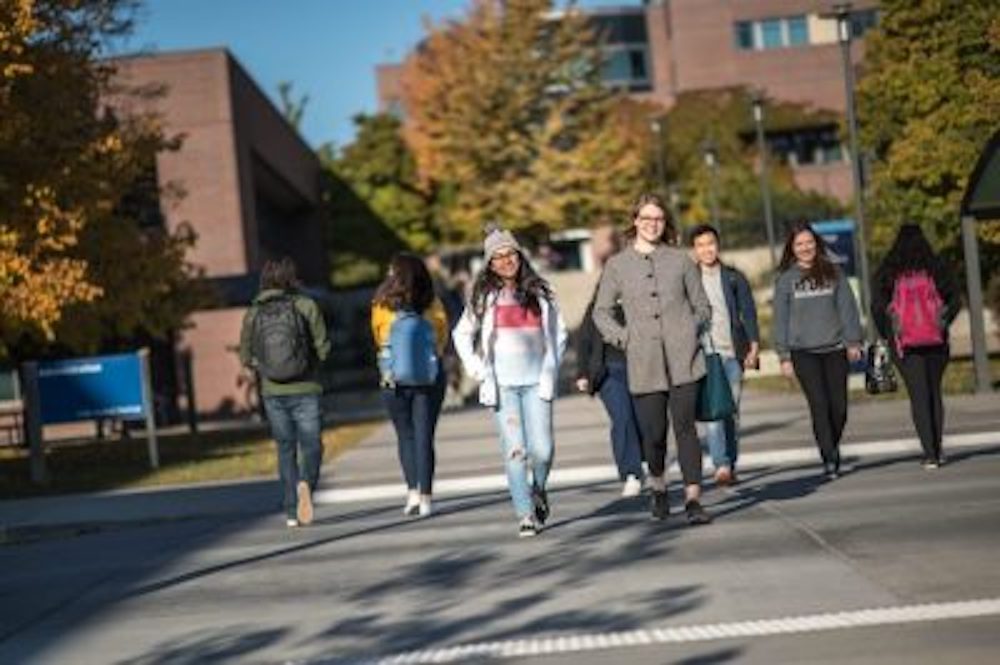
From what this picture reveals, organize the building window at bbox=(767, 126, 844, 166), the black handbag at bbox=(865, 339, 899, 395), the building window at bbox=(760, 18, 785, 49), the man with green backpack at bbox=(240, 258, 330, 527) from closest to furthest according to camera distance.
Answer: the man with green backpack at bbox=(240, 258, 330, 527)
the black handbag at bbox=(865, 339, 899, 395)
the building window at bbox=(767, 126, 844, 166)
the building window at bbox=(760, 18, 785, 49)

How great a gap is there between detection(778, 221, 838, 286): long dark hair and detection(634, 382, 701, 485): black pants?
2.40 metres

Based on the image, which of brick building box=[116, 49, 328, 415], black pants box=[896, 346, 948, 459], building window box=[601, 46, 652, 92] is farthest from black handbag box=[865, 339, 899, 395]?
building window box=[601, 46, 652, 92]

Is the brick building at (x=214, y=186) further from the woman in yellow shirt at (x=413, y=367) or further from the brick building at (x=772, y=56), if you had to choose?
the brick building at (x=772, y=56)

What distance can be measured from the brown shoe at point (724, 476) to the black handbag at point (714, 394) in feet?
2.96

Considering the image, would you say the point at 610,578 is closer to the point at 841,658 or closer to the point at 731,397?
the point at 841,658

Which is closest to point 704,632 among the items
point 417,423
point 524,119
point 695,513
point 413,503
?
point 695,513

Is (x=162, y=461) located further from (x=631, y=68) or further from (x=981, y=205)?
(x=631, y=68)

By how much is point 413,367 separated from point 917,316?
11.8 ft

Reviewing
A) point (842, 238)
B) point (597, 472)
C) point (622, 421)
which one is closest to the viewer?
point (622, 421)

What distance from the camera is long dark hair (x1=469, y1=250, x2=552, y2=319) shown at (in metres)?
10.4

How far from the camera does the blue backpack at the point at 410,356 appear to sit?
11742 millimetres

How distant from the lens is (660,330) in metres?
9.96

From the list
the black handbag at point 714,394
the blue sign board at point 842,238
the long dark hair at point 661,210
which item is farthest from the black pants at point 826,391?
the blue sign board at point 842,238

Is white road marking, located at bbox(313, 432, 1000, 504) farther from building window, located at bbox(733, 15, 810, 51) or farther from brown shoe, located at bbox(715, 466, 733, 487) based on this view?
building window, located at bbox(733, 15, 810, 51)
